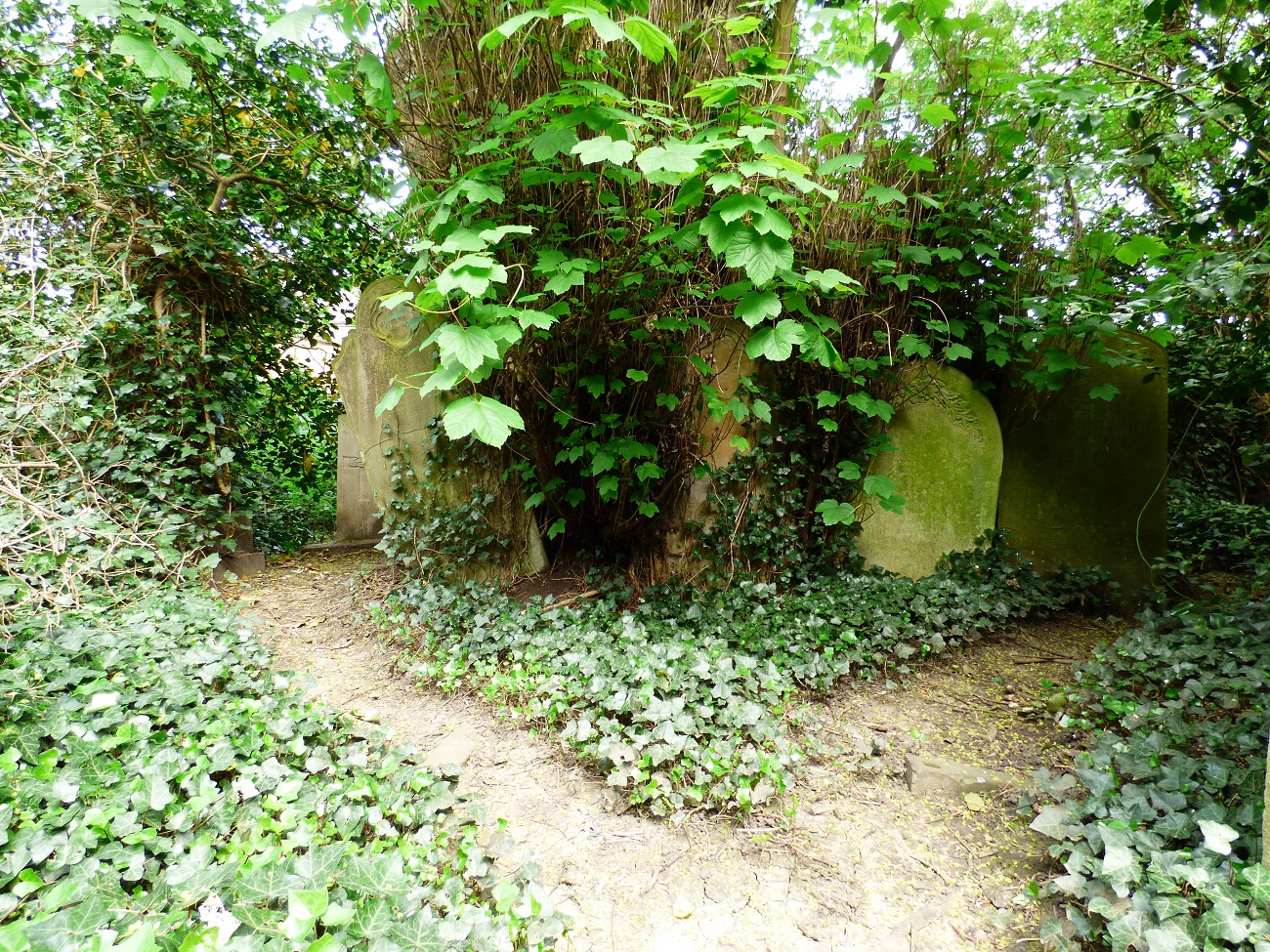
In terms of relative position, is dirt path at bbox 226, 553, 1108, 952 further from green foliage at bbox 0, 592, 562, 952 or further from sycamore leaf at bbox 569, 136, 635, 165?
sycamore leaf at bbox 569, 136, 635, 165

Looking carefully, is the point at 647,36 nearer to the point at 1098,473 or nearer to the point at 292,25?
the point at 292,25

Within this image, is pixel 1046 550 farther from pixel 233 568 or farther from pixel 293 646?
pixel 233 568

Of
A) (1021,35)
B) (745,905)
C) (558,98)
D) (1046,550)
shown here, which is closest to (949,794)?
(745,905)

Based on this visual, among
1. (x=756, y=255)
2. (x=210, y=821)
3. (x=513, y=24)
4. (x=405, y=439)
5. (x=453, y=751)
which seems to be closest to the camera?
(x=210, y=821)

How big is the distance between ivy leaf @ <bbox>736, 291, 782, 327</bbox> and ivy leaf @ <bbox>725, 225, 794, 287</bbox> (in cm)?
18

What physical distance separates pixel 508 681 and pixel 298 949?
5.47 feet

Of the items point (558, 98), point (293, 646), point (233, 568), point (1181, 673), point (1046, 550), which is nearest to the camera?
point (558, 98)

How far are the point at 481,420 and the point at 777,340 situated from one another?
49.2 inches

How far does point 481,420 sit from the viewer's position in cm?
183

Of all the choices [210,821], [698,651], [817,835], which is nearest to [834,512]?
[698,651]

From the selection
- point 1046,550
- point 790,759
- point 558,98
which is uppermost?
point 558,98

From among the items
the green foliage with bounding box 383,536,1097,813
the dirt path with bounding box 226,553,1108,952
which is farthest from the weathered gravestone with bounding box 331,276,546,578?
the dirt path with bounding box 226,553,1108,952

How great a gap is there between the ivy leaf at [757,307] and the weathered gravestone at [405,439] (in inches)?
97.2

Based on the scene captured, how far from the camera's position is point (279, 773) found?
71.4 inches
